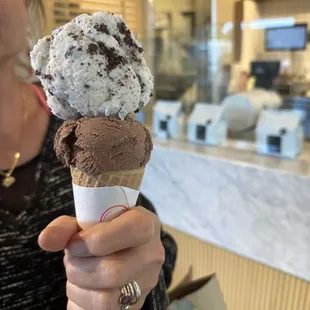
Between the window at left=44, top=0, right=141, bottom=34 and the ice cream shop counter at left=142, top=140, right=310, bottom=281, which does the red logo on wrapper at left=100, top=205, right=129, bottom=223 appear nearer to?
the window at left=44, top=0, right=141, bottom=34

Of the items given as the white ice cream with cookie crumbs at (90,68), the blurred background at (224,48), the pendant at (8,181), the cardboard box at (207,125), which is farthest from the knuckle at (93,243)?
the cardboard box at (207,125)

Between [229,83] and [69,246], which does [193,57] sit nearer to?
[229,83]

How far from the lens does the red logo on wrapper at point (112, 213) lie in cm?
53

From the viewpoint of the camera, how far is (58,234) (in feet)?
1.67

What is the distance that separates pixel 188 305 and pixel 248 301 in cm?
58

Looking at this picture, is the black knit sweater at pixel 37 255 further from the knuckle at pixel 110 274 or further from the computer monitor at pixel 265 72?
the computer monitor at pixel 265 72

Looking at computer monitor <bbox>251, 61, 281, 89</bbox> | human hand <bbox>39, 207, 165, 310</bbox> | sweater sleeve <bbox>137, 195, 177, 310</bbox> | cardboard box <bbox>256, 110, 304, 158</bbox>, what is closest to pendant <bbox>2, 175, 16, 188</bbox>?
sweater sleeve <bbox>137, 195, 177, 310</bbox>

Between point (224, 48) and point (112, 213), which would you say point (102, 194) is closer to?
point (112, 213)

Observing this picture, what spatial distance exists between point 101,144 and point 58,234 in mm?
118

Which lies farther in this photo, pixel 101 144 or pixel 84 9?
pixel 84 9

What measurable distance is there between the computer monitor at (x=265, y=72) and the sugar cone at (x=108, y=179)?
3.98ft

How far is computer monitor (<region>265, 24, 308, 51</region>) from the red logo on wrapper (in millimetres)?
1250

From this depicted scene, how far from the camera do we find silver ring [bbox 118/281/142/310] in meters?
0.55

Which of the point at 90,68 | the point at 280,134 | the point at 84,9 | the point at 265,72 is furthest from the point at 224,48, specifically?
the point at 90,68
